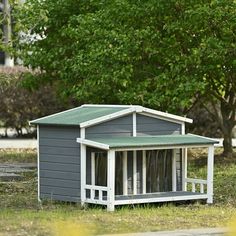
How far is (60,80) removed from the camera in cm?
2131

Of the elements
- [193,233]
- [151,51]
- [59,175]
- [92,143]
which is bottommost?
[193,233]

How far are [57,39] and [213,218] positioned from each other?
9941 mm

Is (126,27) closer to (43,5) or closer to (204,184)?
(43,5)

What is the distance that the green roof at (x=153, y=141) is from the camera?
12890 mm

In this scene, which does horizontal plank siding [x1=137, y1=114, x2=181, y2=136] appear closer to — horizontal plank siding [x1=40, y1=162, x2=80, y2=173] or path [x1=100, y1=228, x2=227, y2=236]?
horizontal plank siding [x1=40, y1=162, x2=80, y2=173]

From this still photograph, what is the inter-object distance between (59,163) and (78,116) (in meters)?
0.79

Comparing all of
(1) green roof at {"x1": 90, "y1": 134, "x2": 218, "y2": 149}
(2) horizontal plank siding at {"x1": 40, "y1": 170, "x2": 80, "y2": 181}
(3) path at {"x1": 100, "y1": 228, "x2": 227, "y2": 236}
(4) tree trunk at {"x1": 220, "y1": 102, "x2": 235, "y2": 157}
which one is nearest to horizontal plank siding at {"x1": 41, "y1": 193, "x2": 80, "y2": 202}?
(2) horizontal plank siding at {"x1": 40, "y1": 170, "x2": 80, "y2": 181}

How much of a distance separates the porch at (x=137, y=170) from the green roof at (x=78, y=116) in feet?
1.37

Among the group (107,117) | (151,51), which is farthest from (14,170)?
(107,117)

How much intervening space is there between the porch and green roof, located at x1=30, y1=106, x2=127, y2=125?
1.37ft

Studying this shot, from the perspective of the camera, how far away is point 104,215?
1213 centimetres

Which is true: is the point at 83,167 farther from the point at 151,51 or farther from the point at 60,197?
the point at 151,51

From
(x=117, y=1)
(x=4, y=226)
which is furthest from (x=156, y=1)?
(x=4, y=226)

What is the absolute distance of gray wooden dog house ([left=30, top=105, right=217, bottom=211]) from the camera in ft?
43.0
